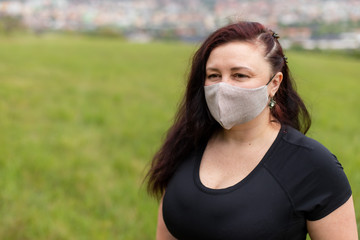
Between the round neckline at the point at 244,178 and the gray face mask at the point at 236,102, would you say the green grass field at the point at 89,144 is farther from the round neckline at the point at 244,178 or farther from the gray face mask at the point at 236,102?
the round neckline at the point at 244,178

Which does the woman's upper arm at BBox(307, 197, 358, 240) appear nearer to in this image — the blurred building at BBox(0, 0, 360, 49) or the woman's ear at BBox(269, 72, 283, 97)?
the woman's ear at BBox(269, 72, 283, 97)

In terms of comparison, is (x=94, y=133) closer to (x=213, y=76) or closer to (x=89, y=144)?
(x=89, y=144)

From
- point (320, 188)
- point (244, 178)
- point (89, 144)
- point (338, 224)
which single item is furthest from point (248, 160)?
point (89, 144)

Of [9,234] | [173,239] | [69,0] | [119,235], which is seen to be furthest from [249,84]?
[69,0]

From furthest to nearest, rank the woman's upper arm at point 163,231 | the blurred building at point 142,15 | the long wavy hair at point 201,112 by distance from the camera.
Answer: the blurred building at point 142,15
the woman's upper arm at point 163,231
the long wavy hair at point 201,112

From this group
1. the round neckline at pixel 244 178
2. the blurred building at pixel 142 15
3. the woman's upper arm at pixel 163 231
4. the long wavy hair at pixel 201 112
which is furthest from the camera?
the blurred building at pixel 142 15

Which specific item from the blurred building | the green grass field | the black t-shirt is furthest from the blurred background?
the blurred building

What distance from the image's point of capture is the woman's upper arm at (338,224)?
162 centimetres

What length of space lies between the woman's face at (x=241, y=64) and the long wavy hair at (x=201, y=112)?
0.06m

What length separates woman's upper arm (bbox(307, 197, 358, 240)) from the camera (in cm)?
162

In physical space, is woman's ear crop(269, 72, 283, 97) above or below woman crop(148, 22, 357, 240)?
above

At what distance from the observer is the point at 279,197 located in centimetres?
163

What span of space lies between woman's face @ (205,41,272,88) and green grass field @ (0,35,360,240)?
497mm

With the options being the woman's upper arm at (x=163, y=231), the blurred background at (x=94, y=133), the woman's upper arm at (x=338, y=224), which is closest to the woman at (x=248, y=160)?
A: the woman's upper arm at (x=338, y=224)
